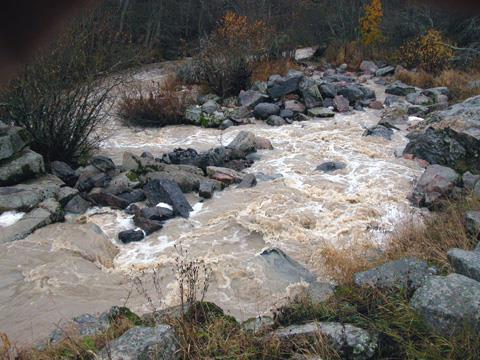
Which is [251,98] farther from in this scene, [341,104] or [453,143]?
[453,143]

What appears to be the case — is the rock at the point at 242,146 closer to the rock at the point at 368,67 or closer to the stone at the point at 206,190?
the stone at the point at 206,190

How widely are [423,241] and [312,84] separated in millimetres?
8593

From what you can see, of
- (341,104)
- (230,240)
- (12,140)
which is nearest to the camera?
(230,240)

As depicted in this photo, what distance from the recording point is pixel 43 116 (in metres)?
8.00

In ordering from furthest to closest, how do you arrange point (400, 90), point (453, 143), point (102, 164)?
point (400, 90), point (453, 143), point (102, 164)

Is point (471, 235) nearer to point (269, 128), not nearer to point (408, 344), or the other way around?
point (408, 344)

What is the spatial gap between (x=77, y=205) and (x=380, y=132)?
6499 mm

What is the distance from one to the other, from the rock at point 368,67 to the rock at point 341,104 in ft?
15.1

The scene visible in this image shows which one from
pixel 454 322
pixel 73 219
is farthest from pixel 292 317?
pixel 73 219

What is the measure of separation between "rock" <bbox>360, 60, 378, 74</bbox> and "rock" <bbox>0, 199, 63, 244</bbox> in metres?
13.0

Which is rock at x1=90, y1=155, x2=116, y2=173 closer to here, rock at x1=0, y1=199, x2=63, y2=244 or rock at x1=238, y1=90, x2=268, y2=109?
rock at x1=0, y1=199, x2=63, y2=244

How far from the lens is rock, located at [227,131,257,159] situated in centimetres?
918

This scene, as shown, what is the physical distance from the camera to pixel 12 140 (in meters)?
7.34

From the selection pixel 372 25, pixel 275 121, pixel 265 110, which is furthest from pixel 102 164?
pixel 372 25
